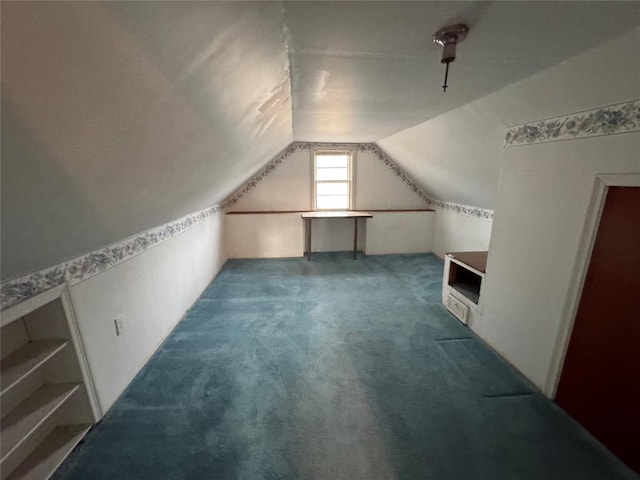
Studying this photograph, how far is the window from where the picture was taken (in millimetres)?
4836

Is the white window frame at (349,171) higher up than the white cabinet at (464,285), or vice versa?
the white window frame at (349,171)

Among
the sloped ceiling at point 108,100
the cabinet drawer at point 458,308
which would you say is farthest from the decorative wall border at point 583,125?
the sloped ceiling at point 108,100

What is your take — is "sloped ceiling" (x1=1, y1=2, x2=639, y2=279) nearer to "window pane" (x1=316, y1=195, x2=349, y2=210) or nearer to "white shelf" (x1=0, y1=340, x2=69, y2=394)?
"white shelf" (x1=0, y1=340, x2=69, y2=394)

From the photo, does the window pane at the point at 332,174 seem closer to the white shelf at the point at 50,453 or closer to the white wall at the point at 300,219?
the white wall at the point at 300,219

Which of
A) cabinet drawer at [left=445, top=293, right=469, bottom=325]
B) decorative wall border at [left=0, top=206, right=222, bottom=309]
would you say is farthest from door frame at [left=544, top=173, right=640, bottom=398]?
decorative wall border at [left=0, top=206, right=222, bottom=309]

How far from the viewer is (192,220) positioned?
314 centimetres

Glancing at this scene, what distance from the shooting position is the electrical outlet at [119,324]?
5.73 ft

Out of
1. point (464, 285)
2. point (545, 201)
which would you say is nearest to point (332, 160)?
point (464, 285)

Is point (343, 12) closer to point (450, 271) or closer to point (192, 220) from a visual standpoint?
point (450, 271)

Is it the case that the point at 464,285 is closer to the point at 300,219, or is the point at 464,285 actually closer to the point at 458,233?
the point at 458,233

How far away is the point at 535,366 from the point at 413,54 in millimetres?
2012

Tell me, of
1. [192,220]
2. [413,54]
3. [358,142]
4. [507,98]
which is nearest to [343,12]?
[413,54]

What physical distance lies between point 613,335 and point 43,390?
116 inches

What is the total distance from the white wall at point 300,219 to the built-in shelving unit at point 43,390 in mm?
3184
